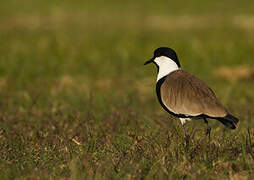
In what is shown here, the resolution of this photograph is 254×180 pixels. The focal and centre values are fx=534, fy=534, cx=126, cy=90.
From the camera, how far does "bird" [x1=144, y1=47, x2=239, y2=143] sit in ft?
13.3

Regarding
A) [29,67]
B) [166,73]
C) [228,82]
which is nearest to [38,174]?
[166,73]

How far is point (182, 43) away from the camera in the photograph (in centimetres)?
1284

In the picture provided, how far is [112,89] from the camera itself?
8773 millimetres

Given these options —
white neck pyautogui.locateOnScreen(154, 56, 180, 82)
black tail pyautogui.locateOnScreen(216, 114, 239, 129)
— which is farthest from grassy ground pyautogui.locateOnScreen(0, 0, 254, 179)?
white neck pyautogui.locateOnScreen(154, 56, 180, 82)

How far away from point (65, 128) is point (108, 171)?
A: 91.1 inches

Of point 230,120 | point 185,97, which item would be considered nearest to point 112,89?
point 185,97

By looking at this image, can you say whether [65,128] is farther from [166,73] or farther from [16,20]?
[16,20]

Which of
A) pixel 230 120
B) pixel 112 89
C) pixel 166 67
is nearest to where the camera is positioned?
pixel 230 120

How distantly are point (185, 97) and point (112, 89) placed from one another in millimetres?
4590

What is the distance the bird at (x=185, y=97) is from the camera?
4.06m

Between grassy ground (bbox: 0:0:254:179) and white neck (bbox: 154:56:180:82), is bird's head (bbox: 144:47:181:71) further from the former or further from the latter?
grassy ground (bbox: 0:0:254:179)

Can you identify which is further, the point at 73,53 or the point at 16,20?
the point at 16,20

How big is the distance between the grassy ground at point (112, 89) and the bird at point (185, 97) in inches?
7.4

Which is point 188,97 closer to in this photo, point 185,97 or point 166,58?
point 185,97
